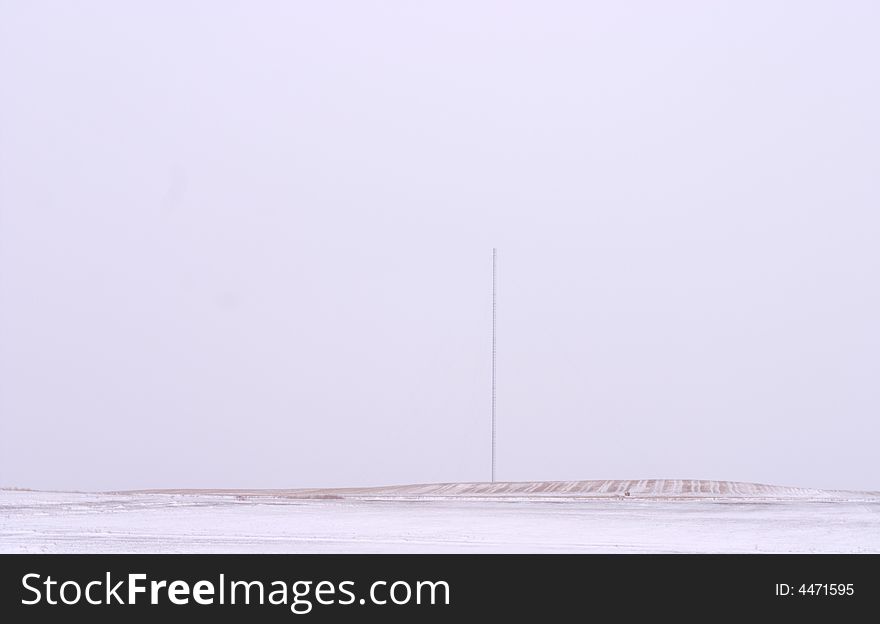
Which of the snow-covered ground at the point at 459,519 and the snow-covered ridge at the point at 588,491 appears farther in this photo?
the snow-covered ridge at the point at 588,491

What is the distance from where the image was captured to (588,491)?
9414 millimetres

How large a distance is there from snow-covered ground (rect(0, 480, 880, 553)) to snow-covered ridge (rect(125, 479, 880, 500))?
1cm

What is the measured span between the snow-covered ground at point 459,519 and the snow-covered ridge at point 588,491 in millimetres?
13

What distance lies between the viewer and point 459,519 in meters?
7.18

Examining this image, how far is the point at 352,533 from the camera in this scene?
6258 millimetres

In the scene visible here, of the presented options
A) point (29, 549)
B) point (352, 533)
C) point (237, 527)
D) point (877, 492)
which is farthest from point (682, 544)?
point (877, 492)

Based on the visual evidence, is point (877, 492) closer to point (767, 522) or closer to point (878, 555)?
point (767, 522)

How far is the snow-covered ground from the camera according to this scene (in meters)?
5.70

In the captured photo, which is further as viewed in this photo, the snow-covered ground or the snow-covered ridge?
the snow-covered ridge

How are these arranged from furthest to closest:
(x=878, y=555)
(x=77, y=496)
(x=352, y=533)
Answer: (x=77, y=496) < (x=352, y=533) < (x=878, y=555)

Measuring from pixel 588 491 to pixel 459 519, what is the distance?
2.51 meters

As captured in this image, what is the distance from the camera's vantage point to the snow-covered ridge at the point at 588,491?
A: 361 inches

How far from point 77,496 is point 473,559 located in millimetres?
5296

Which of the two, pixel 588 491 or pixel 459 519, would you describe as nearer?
pixel 459 519
